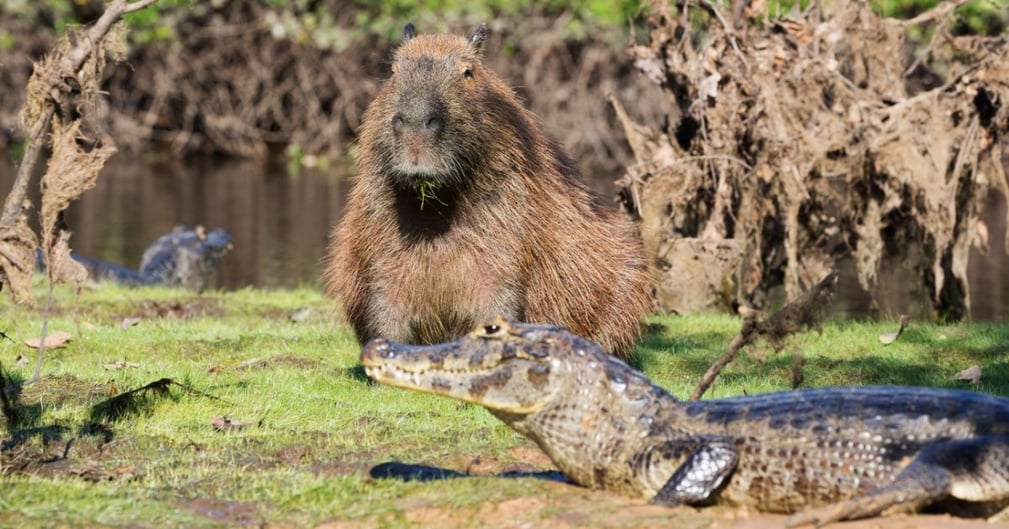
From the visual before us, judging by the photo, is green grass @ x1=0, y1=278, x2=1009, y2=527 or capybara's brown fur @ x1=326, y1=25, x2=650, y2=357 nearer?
green grass @ x1=0, y1=278, x2=1009, y2=527

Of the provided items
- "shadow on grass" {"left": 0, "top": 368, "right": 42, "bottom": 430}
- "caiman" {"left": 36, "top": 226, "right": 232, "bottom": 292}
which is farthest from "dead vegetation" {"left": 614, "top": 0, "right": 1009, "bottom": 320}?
"shadow on grass" {"left": 0, "top": 368, "right": 42, "bottom": 430}

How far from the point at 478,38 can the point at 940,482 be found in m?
4.17

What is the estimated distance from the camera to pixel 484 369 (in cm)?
554

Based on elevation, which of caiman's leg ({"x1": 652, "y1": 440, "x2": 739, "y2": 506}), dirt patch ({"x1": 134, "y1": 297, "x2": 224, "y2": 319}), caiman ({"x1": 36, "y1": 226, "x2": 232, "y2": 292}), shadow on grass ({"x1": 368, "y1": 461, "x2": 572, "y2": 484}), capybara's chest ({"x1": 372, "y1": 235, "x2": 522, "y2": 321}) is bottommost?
caiman ({"x1": 36, "y1": 226, "x2": 232, "y2": 292})

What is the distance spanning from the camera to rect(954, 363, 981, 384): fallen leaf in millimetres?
8248

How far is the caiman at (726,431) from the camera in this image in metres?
5.14

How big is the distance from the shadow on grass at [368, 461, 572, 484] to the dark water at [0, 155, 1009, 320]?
711 centimetres

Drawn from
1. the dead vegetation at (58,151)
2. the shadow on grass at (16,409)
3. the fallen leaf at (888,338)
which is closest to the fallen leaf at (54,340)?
the shadow on grass at (16,409)

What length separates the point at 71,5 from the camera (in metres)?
28.2

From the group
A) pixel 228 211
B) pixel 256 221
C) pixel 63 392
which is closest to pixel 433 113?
pixel 63 392

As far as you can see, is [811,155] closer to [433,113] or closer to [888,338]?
[888,338]

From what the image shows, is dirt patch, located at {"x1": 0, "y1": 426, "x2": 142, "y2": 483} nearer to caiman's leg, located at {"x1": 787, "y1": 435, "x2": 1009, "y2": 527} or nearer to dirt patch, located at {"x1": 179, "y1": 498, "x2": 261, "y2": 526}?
dirt patch, located at {"x1": 179, "y1": 498, "x2": 261, "y2": 526}

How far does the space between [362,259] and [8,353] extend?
2581 millimetres

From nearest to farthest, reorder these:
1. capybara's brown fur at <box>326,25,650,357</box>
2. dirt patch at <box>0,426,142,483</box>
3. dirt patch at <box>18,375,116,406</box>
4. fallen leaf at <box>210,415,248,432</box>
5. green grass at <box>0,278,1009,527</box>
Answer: green grass at <box>0,278,1009,527</box>
dirt patch at <box>0,426,142,483</box>
fallen leaf at <box>210,415,248,432</box>
dirt patch at <box>18,375,116,406</box>
capybara's brown fur at <box>326,25,650,357</box>
